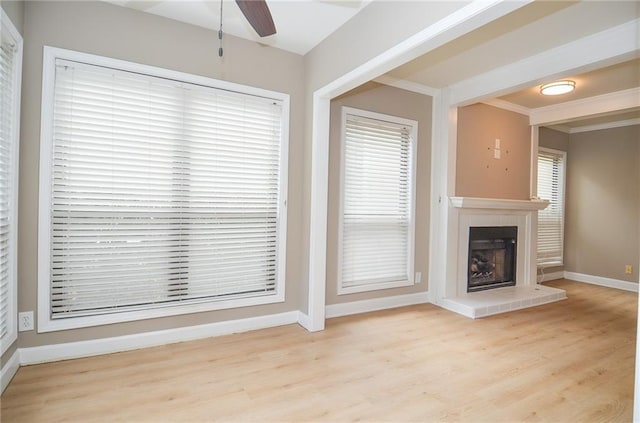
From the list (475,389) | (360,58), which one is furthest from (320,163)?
(475,389)

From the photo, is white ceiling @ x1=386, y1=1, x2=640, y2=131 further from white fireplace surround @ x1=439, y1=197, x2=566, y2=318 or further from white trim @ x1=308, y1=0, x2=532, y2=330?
white fireplace surround @ x1=439, y1=197, x2=566, y2=318

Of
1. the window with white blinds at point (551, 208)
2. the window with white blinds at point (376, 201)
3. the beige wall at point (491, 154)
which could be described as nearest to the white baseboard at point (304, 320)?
the window with white blinds at point (376, 201)

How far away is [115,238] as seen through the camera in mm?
2561

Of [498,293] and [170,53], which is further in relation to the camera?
[498,293]

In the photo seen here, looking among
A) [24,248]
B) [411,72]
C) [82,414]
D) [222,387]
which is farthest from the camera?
[411,72]

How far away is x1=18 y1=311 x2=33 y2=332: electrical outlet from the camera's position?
7.45 ft

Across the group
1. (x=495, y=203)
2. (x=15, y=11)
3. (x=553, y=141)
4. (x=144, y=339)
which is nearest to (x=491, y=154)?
(x=495, y=203)

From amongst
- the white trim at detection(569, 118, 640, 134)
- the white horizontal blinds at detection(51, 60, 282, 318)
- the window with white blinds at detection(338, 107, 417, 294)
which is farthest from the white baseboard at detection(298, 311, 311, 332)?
the white trim at detection(569, 118, 640, 134)

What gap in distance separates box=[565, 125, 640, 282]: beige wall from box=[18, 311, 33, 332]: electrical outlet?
23.8ft

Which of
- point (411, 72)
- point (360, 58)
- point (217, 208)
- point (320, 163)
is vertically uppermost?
point (411, 72)

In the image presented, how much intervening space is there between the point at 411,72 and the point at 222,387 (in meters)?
3.43

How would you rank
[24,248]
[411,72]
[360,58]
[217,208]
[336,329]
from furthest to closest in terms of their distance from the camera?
1. [411,72]
2. [336,329]
3. [217,208]
4. [360,58]
5. [24,248]

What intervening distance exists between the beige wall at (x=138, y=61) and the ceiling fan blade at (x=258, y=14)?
50.9 inches

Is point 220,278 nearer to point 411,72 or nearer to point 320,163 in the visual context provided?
point 320,163
